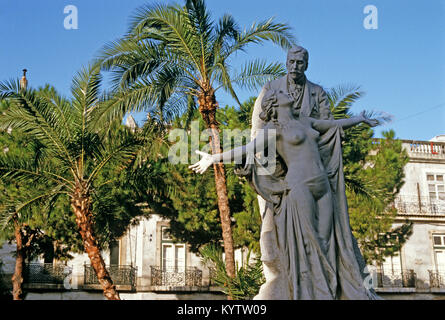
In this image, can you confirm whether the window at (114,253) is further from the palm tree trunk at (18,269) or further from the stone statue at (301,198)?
the stone statue at (301,198)

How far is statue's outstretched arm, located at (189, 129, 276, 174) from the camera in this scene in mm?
6250

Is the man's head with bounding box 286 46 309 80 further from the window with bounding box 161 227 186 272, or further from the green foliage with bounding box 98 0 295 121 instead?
the window with bounding box 161 227 186 272

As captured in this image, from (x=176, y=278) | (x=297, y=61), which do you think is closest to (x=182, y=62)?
(x=297, y=61)

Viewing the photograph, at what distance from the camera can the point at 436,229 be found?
34.8m

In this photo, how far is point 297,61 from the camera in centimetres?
693

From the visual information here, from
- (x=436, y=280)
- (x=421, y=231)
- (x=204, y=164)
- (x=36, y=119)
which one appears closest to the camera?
(x=204, y=164)

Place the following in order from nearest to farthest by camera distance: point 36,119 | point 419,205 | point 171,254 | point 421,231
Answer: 1. point 36,119
2. point 171,254
3. point 421,231
4. point 419,205

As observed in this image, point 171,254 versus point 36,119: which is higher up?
point 36,119

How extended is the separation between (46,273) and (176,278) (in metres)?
6.22

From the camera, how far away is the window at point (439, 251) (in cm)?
3474

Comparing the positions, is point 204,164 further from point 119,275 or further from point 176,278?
point 119,275

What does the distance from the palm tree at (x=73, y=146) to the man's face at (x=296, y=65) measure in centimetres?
874
